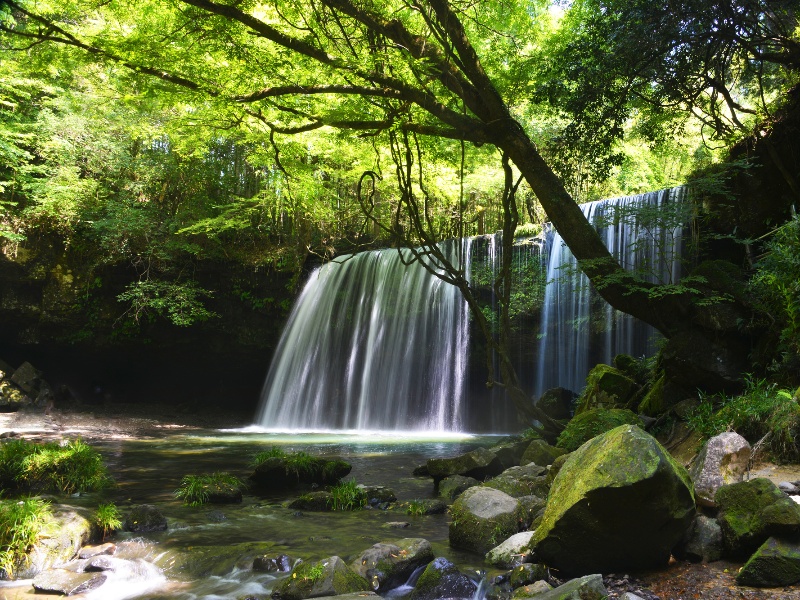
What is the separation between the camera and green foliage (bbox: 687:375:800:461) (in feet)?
17.1

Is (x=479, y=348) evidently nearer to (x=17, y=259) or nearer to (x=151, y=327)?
(x=151, y=327)

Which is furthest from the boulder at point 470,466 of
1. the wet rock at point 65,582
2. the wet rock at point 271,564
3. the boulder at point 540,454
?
the wet rock at point 65,582

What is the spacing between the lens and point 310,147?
605 inches

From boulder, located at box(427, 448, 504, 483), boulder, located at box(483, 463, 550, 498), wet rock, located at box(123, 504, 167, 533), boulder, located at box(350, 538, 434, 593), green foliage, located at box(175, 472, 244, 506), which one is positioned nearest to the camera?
boulder, located at box(350, 538, 434, 593)

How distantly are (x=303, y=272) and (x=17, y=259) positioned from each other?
7740 mm

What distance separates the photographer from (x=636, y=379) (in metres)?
9.85

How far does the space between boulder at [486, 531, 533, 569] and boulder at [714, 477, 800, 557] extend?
4.42 feet

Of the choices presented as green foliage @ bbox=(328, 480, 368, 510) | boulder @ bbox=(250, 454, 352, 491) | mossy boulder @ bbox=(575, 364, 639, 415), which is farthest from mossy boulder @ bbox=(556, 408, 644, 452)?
boulder @ bbox=(250, 454, 352, 491)

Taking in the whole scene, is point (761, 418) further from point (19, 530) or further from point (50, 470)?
point (50, 470)

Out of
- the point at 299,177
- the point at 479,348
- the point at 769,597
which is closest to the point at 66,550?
the point at 769,597

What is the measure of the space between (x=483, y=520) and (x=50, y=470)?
516cm

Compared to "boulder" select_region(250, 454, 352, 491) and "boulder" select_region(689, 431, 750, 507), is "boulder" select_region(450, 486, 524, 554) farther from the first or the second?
"boulder" select_region(250, 454, 352, 491)

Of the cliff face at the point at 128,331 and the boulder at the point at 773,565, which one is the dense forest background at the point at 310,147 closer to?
the cliff face at the point at 128,331

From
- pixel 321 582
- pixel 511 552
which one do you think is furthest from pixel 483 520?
pixel 321 582
